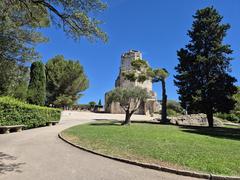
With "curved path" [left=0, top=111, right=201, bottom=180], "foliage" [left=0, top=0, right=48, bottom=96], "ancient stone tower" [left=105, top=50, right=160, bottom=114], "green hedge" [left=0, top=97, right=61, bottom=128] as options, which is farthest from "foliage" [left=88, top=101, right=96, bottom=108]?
"curved path" [left=0, top=111, right=201, bottom=180]

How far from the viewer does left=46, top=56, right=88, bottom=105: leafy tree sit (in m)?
39.3

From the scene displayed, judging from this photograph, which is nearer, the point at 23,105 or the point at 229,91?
the point at 23,105

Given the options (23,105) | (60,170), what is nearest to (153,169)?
(60,170)

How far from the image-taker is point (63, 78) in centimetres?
3962

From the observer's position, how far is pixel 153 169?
5.71m

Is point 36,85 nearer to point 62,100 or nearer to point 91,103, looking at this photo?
point 62,100

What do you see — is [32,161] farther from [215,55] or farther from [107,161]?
[215,55]

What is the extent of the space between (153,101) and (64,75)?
18.8 m

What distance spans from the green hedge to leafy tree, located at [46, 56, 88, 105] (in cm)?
2093

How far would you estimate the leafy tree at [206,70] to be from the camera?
76.1 feet

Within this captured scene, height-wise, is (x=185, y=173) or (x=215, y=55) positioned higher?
(x=215, y=55)

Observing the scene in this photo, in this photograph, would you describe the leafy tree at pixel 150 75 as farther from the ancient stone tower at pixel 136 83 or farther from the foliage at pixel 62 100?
the ancient stone tower at pixel 136 83

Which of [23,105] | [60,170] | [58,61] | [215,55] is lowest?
[60,170]

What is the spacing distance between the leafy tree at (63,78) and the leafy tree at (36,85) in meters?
12.6
